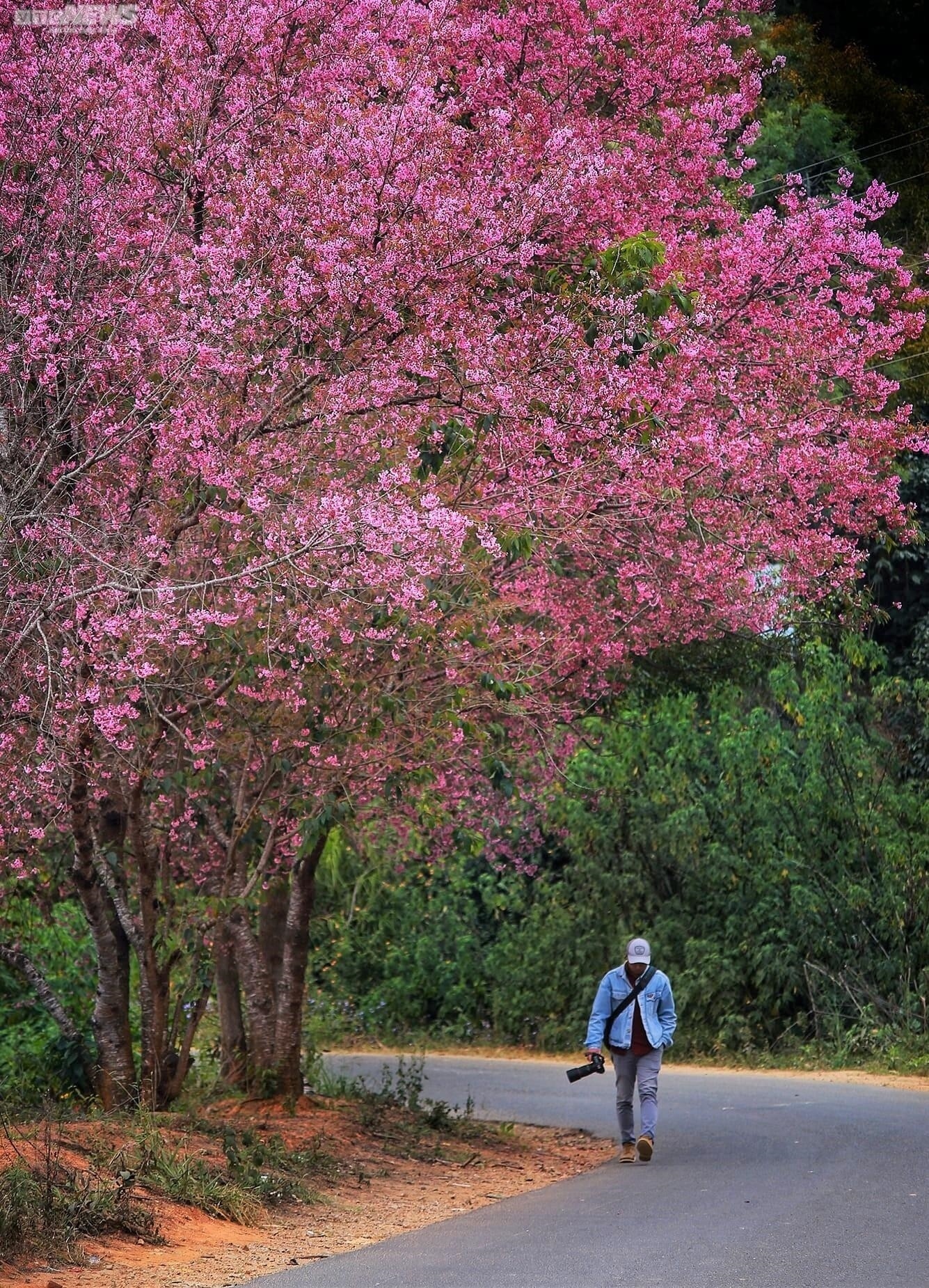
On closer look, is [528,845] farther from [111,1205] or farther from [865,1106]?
[111,1205]

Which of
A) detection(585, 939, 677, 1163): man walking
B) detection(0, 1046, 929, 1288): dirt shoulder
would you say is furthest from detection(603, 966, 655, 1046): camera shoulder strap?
detection(0, 1046, 929, 1288): dirt shoulder

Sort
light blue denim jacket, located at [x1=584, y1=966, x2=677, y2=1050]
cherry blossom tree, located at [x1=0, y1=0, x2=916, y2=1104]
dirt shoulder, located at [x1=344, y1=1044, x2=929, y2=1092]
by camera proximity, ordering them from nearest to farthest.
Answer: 1. cherry blossom tree, located at [x1=0, y1=0, x2=916, y2=1104]
2. light blue denim jacket, located at [x1=584, y1=966, x2=677, y2=1050]
3. dirt shoulder, located at [x1=344, y1=1044, x2=929, y2=1092]

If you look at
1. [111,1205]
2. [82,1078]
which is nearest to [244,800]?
[82,1078]

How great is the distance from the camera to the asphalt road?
24.5ft

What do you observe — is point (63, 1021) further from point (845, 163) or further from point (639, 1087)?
point (845, 163)

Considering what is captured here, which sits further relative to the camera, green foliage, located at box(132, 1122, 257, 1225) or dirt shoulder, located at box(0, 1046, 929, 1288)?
green foliage, located at box(132, 1122, 257, 1225)

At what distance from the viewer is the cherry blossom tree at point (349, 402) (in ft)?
30.3

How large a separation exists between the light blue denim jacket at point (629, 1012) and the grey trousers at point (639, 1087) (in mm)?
106

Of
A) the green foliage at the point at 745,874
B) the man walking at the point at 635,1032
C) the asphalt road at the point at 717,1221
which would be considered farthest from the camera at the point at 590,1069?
the green foliage at the point at 745,874

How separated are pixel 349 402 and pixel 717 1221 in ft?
15.9

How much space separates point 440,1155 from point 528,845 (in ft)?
31.9

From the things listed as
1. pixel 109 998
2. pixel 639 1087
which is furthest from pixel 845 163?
pixel 109 998

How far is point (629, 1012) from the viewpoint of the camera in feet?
39.3

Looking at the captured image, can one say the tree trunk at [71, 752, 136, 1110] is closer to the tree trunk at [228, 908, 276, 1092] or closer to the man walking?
the tree trunk at [228, 908, 276, 1092]
